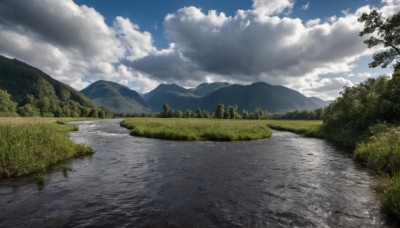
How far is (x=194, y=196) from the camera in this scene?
12.2 metres

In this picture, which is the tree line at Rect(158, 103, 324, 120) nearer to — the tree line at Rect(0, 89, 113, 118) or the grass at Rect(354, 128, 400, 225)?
the tree line at Rect(0, 89, 113, 118)

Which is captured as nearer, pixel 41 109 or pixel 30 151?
pixel 30 151

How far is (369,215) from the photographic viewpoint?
10109mm

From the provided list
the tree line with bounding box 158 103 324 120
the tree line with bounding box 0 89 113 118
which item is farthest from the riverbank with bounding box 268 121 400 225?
the tree line with bounding box 0 89 113 118

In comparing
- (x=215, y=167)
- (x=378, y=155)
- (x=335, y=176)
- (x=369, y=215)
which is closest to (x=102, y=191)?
(x=215, y=167)

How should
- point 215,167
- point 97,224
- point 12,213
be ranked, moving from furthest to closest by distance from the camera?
point 215,167, point 12,213, point 97,224

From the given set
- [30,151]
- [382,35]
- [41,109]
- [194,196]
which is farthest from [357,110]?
[41,109]

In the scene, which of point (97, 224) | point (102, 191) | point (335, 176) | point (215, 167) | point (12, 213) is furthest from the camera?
point (215, 167)

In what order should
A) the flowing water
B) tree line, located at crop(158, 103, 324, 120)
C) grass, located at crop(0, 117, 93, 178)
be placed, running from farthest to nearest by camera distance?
tree line, located at crop(158, 103, 324, 120)
grass, located at crop(0, 117, 93, 178)
the flowing water

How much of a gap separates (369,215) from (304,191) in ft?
10.8

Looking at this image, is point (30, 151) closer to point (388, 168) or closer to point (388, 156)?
point (388, 168)

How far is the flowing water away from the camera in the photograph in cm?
952

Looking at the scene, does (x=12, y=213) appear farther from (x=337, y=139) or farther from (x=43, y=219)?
(x=337, y=139)

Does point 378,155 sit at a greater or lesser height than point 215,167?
greater
